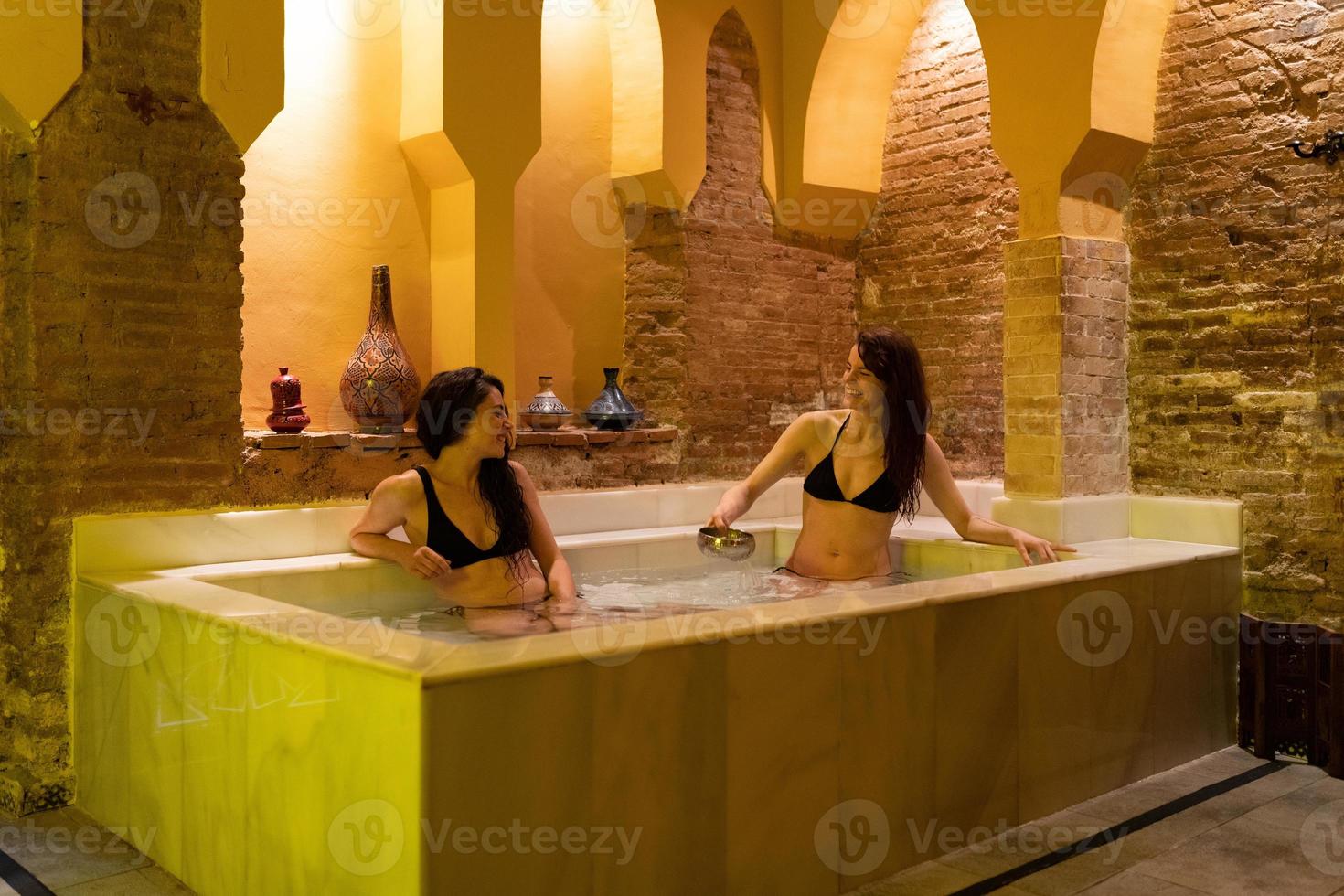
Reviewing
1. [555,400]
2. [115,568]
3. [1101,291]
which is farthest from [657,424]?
[115,568]

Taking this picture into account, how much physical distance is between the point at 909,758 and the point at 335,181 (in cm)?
347

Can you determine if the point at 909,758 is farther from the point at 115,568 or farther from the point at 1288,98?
the point at 1288,98

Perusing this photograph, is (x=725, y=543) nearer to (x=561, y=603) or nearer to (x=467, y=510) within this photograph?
(x=561, y=603)

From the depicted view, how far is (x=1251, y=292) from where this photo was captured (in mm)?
4523

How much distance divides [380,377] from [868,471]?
2.01m

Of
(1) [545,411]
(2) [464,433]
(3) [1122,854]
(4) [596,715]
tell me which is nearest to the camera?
(4) [596,715]

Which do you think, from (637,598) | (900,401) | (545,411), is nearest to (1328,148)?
(900,401)

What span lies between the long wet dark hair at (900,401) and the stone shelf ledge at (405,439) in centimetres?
157

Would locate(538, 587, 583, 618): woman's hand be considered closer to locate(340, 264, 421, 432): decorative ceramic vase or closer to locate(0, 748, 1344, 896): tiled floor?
locate(340, 264, 421, 432): decorative ceramic vase

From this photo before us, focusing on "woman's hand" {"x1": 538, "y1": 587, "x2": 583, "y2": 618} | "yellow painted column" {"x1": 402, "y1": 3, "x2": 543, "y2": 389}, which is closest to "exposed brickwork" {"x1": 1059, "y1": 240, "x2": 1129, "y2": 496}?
"woman's hand" {"x1": 538, "y1": 587, "x2": 583, "y2": 618}

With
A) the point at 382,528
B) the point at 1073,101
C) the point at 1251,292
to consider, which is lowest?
the point at 382,528

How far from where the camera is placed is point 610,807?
2.36 metres

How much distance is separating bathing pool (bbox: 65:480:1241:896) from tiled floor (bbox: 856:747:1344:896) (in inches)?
3.1

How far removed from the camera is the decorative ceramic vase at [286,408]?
14.5ft
